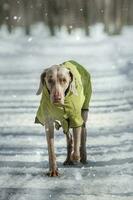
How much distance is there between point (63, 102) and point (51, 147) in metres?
0.53

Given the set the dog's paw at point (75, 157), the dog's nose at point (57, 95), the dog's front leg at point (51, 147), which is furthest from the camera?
the dog's paw at point (75, 157)

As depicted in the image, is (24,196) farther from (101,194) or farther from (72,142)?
(72,142)

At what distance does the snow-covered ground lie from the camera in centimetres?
537

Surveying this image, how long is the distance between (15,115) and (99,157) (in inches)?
105

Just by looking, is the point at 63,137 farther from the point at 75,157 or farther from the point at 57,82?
the point at 57,82

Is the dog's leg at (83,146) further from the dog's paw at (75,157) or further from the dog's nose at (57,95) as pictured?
the dog's nose at (57,95)

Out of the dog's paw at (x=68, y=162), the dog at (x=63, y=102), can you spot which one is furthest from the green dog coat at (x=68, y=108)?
the dog's paw at (x=68, y=162)

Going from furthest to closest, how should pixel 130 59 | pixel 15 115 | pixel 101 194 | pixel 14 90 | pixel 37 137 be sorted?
pixel 130 59 < pixel 14 90 < pixel 15 115 < pixel 37 137 < pixel 101 194

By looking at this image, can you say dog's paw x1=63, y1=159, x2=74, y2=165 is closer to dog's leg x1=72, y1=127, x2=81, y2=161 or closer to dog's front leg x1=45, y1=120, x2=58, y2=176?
dog's leg x1=72, y1=127, x2=81, y2=161

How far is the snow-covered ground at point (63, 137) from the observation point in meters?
5.37

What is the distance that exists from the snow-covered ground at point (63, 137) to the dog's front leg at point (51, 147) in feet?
0.33

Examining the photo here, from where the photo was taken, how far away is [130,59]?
14.3 metres

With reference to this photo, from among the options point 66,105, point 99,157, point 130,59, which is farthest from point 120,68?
point 66,105

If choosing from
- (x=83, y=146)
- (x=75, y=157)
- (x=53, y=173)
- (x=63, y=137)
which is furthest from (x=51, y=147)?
(x=63, y=137)
